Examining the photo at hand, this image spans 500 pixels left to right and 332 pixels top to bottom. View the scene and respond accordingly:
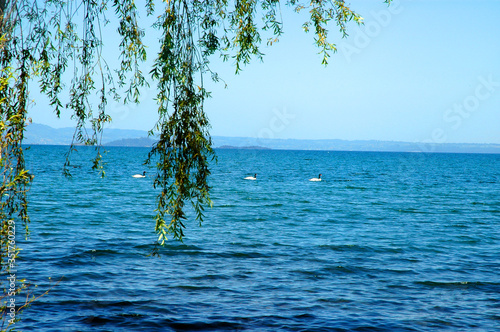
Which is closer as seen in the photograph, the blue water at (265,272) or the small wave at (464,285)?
the blue water at (265,272)

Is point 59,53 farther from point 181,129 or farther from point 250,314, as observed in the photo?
point 250,314

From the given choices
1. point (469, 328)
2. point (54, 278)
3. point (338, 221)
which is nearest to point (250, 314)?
point (469, 328)

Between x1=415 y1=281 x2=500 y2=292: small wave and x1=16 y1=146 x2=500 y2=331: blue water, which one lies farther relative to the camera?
x1=415 y1=281 x2=500 y2=292: small wave

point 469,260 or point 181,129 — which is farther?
point 469,260

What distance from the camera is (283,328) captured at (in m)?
11.5

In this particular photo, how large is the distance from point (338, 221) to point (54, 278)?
61.7 feet

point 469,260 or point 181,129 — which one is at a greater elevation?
point 181,129

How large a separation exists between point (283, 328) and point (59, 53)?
8.13 meters

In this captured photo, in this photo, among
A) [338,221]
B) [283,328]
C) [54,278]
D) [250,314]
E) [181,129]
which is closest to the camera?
[181,129]

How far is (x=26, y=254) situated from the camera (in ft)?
59.0

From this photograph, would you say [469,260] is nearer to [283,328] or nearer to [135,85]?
[283,328]

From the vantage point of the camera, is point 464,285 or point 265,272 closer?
point 464,285

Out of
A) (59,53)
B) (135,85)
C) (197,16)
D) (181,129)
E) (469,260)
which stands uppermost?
(197,16)

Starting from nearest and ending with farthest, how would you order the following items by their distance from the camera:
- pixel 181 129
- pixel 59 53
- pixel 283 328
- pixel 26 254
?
pixel 181 129
pixel 59 53
pixel 283 328
pixel 26 254
